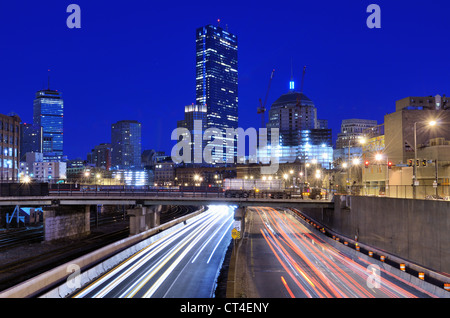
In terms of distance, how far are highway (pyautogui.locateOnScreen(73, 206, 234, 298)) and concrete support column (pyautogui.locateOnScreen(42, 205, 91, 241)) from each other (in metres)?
19.4

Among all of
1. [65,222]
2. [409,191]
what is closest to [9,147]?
[65,222]

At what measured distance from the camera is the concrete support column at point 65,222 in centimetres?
5425

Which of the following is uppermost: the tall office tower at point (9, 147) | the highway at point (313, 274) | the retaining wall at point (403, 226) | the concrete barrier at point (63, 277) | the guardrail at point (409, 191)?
the tall office tower at point (9, 147)

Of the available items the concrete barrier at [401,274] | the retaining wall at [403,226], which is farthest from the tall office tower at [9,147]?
the concrete barrier at [401,274]

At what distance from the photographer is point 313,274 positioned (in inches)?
1091

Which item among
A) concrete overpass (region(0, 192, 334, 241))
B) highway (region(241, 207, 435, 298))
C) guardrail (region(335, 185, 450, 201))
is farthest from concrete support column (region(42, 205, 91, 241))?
guardrail (region(335, 185, 450, 201))

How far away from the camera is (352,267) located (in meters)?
30.1

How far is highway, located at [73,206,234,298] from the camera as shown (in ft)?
74.4

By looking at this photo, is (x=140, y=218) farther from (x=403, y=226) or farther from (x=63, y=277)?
(x=403, y=226)

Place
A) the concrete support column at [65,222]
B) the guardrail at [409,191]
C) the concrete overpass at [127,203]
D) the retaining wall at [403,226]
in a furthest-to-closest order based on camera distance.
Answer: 1. the concrete support column at [65,222]
2. the concrete overpass at [127,203]
3. the guardrail at [409,191]
4. the retaining wall at [403,226]

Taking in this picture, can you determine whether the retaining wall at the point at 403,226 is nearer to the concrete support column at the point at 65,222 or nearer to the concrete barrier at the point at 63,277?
the concrete barrier at the point at 63,277

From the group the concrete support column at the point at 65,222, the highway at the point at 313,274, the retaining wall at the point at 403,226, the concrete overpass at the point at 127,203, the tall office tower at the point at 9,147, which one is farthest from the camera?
the tall office tower at the point at 9,147

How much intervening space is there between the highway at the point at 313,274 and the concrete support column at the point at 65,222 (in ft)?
97.7
